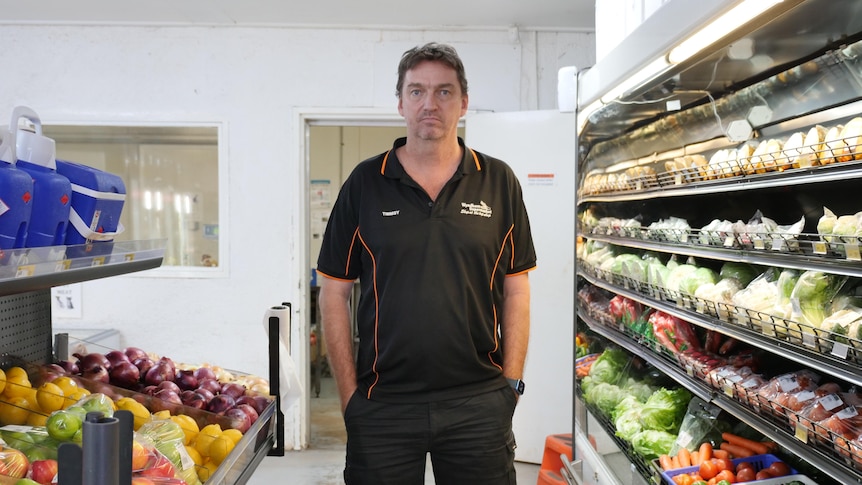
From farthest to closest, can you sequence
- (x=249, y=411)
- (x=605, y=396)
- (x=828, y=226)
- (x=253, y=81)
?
(x=253, y=81) < (x=605, y=396) < (x=249, y=411) < (x=828, y=226)

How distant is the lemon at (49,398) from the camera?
170cm

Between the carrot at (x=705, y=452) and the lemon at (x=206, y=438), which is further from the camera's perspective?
the carrot at (x=705, y=452)

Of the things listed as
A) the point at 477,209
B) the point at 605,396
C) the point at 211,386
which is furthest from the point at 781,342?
the point at 211,386

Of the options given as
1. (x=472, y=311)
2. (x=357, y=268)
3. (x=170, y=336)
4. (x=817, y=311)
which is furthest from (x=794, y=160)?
(x=170, y=336)

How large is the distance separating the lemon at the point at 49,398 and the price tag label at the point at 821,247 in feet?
6.31

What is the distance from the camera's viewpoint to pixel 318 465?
4797 mm

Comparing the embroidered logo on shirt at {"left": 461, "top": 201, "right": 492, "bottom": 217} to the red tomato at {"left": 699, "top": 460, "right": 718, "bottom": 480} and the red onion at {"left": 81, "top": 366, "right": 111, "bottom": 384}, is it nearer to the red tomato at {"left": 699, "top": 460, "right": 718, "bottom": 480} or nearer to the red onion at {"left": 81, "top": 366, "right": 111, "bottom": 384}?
the red tomato at {"left": 699, "top": 460, "right": 718, "bottom": 480}

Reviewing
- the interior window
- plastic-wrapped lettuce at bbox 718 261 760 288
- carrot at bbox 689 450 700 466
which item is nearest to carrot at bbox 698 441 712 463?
carrot at bbox 689 450 700 466

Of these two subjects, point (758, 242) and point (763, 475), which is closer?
point (758, 242)

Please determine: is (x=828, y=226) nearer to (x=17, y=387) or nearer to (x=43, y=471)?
(x=43, y=471)

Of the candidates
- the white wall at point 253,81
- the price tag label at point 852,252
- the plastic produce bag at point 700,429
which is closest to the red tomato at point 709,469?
the plastic produce bag at point 700,429

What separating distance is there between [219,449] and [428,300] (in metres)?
0.77

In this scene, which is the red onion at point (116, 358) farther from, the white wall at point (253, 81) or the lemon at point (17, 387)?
the white wall at point (253, 81)

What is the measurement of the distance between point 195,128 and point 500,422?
149 inches
